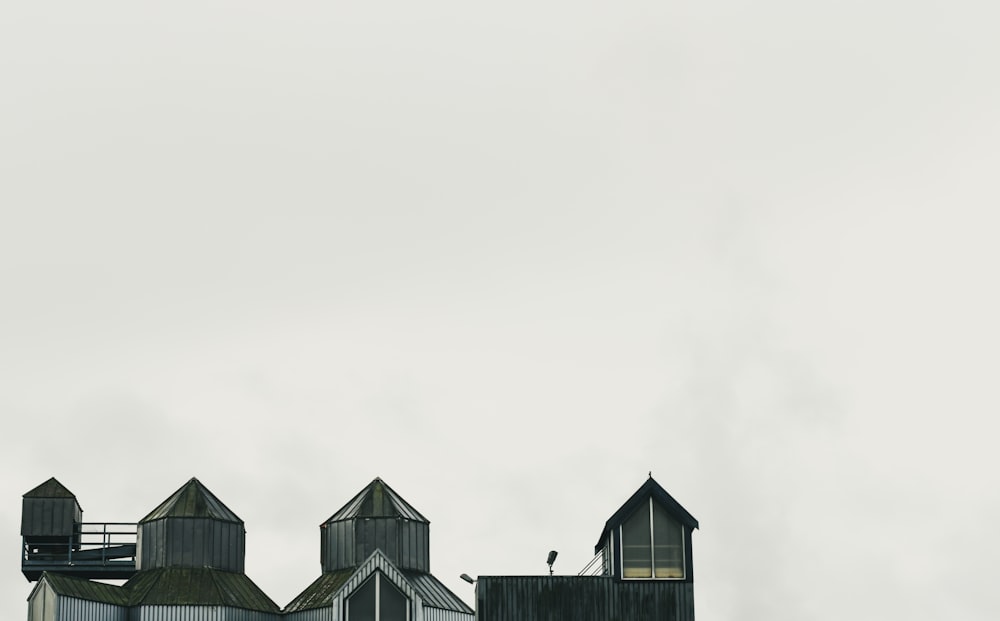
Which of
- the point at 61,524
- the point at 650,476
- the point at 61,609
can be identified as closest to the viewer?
the point at 650,476

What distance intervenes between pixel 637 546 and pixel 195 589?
26.1 meters

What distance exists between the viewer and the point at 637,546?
2608 inches

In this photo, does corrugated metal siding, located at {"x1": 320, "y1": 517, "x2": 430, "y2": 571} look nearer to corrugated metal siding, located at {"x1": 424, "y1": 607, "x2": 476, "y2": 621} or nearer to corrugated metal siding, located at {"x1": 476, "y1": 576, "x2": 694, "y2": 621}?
corrugated metal siding, located at {"x1": 424, "y1": 607, "x2": 476, "y2": 621}

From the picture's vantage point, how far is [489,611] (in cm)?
6650

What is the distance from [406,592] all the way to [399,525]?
33.1 ft

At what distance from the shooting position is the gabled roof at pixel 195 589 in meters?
81.4

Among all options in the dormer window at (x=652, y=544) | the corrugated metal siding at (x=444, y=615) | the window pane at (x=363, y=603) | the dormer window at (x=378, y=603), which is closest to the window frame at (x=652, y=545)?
the dormer window at (x=652, y=544)

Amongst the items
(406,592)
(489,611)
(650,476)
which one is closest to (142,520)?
(406,592)

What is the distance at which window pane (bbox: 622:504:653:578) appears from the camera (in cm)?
6594

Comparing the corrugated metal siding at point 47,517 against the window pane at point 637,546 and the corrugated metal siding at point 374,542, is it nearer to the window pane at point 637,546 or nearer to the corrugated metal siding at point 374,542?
the corrugated metal siding at point 374,542

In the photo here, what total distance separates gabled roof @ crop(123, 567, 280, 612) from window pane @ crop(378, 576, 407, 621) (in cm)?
901

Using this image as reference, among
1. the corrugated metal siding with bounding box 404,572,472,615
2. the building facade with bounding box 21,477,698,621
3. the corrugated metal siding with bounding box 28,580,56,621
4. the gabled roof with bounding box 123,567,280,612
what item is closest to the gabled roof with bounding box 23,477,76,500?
the building facade with bounding box 21,477,698,621

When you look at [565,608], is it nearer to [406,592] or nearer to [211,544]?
[406,592]

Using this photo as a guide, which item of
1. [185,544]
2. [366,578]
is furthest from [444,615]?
[185,544]
